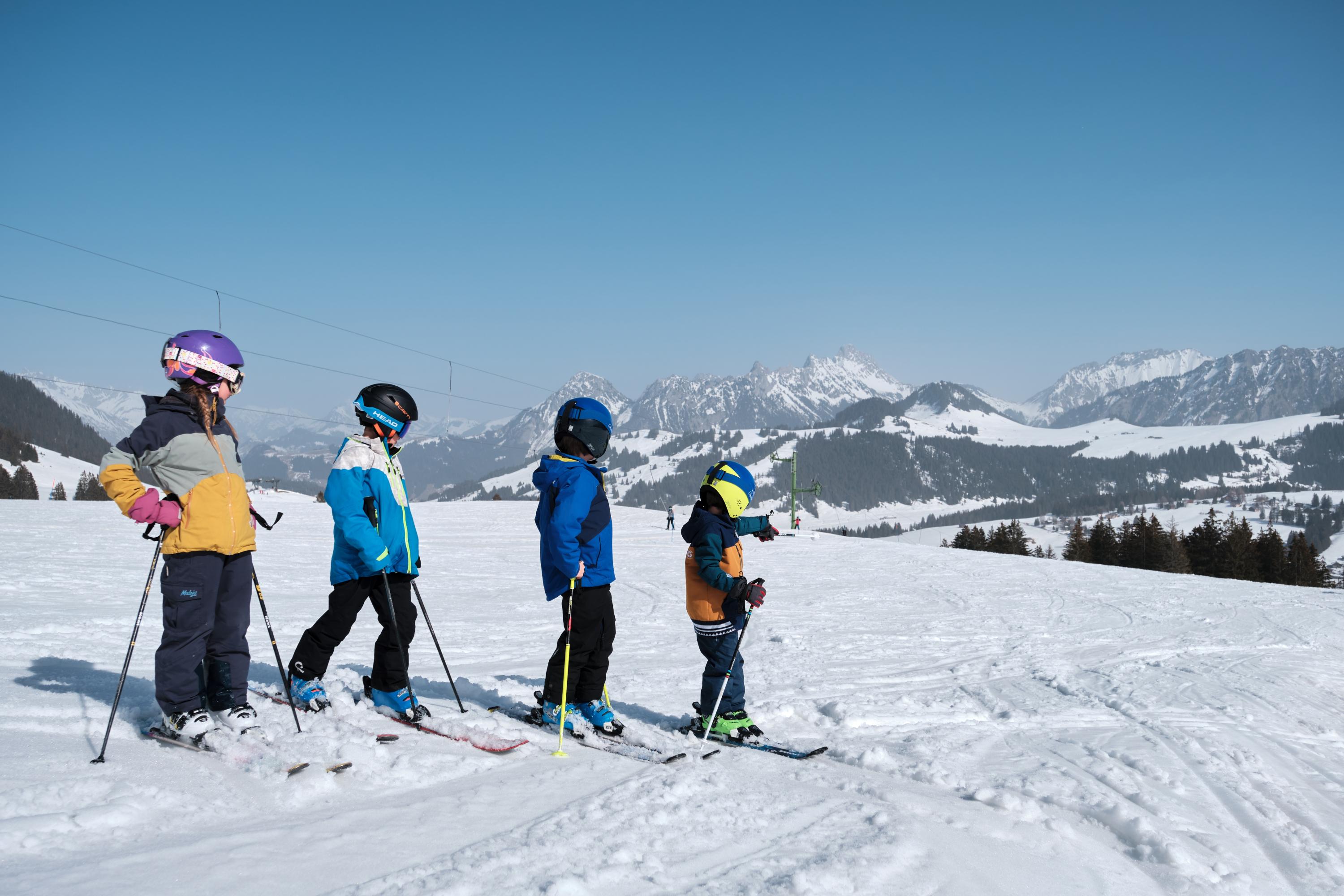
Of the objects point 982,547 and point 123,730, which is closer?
point 123,730

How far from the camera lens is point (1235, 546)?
4312cm

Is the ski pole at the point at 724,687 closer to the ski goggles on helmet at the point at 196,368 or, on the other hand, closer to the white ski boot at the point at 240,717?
the white ski boot at the point at 240,717

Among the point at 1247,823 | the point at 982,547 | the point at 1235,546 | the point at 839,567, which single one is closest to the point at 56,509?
the point at 839,567

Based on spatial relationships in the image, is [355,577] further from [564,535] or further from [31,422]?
[31,422]

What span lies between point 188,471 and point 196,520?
0.89 feet

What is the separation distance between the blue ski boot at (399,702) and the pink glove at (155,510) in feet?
5.69

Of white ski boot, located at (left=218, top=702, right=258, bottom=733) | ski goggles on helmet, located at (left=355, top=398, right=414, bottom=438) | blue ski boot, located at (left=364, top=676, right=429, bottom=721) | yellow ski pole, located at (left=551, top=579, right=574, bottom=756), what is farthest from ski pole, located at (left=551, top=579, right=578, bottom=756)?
white ski boot, located at (left=218, top=702, right=258, bottom=733)

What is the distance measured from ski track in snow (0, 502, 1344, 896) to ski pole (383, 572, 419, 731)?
0.19m

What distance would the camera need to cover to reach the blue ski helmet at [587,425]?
4.74m

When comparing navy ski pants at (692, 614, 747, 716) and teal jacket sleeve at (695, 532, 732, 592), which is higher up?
teal jacket sleeve at (695, 532, 732, 592)

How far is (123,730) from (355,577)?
1.40m

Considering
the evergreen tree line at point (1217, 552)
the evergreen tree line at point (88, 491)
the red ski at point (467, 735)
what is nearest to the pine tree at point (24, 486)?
the evergreen tree line at point (88, 491)

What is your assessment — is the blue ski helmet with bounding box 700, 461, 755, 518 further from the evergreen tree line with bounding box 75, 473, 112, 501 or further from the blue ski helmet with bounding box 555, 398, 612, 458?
the evergreen tree line with bounding box 75, 473, 112, 501

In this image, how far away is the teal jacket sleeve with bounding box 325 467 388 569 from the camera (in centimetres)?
448
